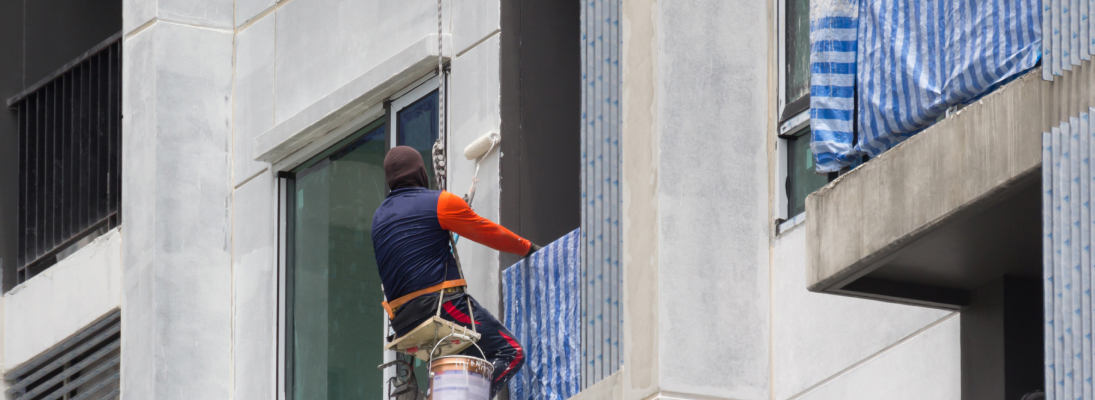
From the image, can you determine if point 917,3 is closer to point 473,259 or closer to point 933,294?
point 933,294

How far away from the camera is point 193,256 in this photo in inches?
572

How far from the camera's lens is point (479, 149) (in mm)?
11477

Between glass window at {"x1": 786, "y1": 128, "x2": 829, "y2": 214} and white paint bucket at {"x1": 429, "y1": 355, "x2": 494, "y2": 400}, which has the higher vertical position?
glass window at {"x1": 786, "y1": 128, "x2": 829, "y2": 214}

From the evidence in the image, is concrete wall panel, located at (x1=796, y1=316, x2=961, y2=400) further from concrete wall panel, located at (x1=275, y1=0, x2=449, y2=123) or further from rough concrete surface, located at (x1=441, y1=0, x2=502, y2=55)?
concrete wall panel, located at (x1=275, y1=0, x2=449, y2=123)

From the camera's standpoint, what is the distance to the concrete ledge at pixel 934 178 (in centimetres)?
644

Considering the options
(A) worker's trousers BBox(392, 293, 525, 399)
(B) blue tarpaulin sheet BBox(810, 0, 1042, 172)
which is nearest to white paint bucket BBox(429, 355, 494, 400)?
(A) worker's trousers BBox(392, 293, 525, 399)

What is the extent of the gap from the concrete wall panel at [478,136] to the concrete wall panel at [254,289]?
2.63 metres

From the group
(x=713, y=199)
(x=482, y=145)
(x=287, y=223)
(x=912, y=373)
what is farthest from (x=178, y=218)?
(x=912, y=373)

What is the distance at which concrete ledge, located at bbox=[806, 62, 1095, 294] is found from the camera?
6438 millimetres

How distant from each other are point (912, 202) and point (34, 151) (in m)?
13.1

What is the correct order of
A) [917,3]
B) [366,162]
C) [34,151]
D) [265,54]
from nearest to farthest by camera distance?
[917,3] → [366,162] → [265,54] → [34,151]

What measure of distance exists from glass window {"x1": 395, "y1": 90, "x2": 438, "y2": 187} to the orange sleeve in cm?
162

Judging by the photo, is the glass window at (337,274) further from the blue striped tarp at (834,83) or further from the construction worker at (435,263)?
the blue striped tarp at (834,83)

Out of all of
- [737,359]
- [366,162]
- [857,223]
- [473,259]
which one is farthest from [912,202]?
[366,162]
